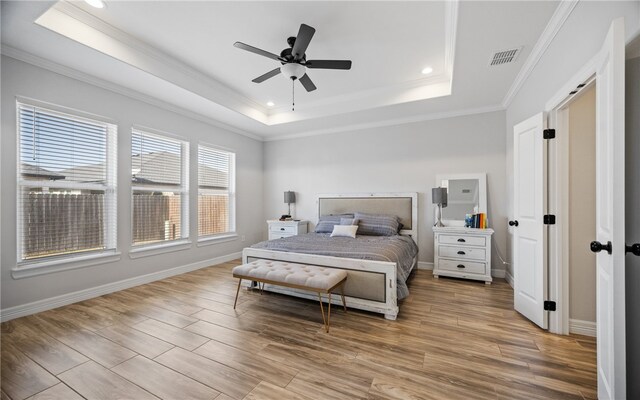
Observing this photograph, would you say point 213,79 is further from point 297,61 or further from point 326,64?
point 326,64

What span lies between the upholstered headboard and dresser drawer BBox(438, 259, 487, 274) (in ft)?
2.27

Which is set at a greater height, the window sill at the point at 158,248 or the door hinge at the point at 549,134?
the door hinge at the point at 549,134

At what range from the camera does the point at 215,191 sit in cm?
495

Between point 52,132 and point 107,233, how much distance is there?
1332 mm

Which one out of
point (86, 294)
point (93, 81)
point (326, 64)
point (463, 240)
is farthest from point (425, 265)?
point (93, 81)

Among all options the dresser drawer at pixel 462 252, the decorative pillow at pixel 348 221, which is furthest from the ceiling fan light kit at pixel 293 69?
the dresser drawer at pixel 462 252

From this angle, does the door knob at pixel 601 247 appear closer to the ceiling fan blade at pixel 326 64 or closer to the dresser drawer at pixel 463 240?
the ceiling fan blade at pixel 326 64

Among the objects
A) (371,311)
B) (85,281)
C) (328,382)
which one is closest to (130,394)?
(328,382)

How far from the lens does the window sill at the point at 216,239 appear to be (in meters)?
4.59

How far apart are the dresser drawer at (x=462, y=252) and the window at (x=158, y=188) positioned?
4260 mm

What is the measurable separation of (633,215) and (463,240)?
98.0 inches

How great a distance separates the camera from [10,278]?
99.6 inches

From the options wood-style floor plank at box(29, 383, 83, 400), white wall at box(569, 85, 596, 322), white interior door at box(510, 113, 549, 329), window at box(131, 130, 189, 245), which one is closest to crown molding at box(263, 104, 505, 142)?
white interior door at box(510, 113, 549, 329)

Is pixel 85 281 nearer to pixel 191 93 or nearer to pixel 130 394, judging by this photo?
pixel 130 394
